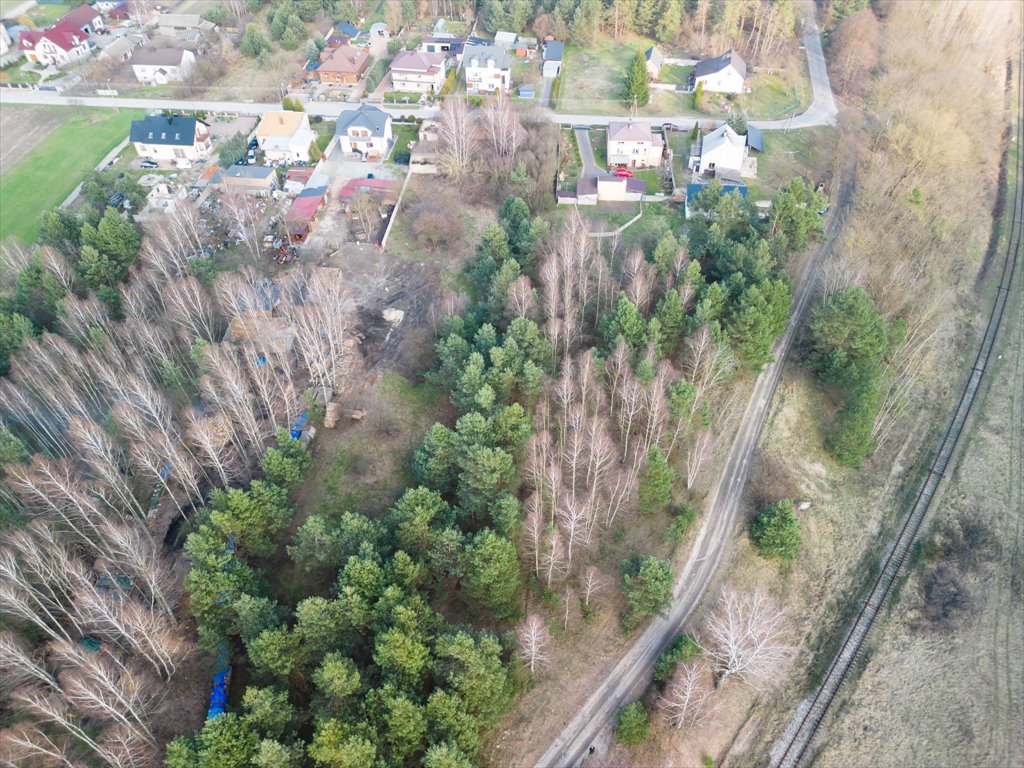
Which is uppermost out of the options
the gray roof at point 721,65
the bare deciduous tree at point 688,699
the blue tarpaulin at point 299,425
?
the gray roof at point 721,65

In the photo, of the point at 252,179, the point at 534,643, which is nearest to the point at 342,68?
the point at 252,179

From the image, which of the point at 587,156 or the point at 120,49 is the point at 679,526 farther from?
the point at 120,49

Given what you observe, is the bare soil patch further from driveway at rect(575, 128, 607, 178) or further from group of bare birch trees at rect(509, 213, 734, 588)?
group of bare birch trees at rect(509, 213, 734, 588)

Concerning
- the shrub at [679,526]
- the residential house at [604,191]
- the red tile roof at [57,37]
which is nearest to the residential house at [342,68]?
the red tile roof at [57,37]

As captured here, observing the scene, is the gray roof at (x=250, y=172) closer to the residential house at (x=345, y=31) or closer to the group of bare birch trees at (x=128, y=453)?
the group of bare birch trees at (x=128, y=453)

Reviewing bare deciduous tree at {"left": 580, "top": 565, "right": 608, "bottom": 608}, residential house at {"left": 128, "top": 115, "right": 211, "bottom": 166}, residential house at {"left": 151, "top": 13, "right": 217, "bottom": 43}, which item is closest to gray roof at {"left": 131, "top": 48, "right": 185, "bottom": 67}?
residential house at {"left": 151, "top": 13, "right": 217, "bottom": 43}

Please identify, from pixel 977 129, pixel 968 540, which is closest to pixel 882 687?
pixel 968 540
